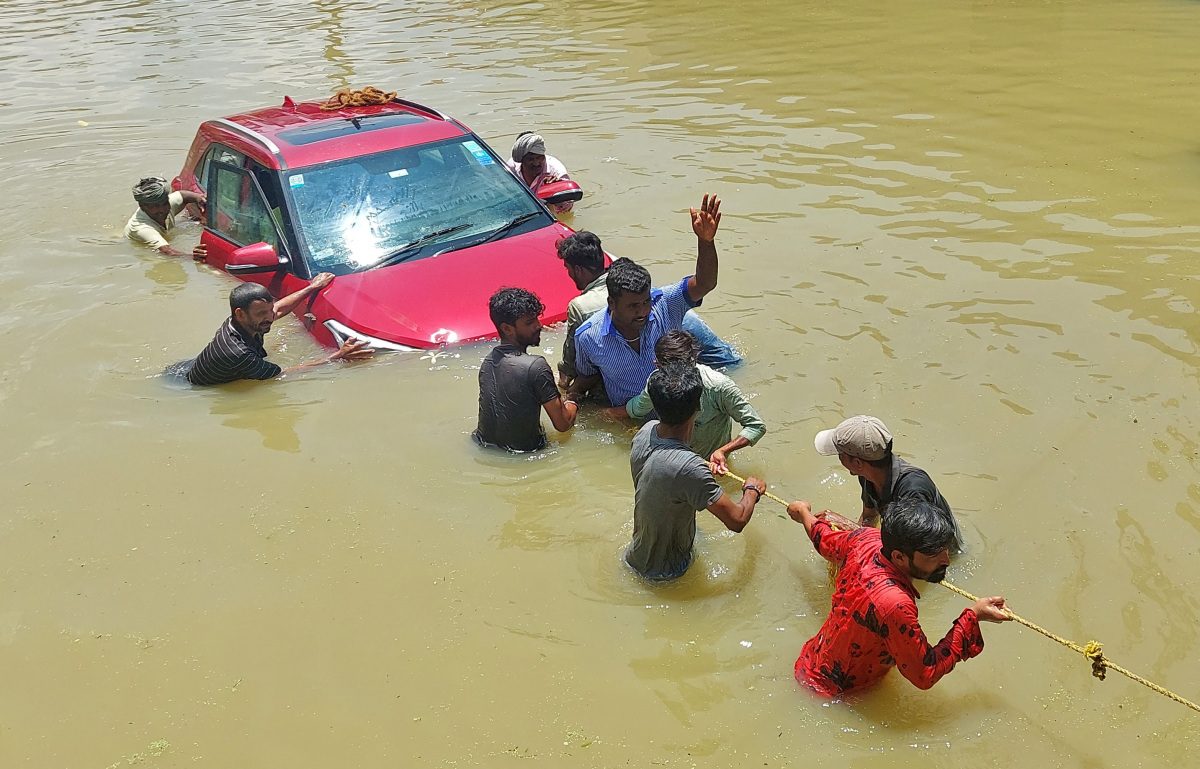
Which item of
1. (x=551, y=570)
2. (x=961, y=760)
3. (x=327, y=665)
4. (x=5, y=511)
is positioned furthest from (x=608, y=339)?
(x=5, y=511)

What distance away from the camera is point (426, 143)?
296 inches

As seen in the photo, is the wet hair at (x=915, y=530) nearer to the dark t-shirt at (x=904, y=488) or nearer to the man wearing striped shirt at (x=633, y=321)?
the dark t-shirt at (x=904, y=488)

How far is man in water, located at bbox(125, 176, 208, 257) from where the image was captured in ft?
29.0

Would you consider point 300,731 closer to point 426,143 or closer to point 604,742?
point 604,742

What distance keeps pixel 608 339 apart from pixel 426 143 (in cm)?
288

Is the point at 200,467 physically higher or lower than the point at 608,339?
lower

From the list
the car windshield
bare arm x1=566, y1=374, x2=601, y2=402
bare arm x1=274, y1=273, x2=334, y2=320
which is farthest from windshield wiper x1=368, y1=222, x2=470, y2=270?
bare arm x1=566, y1=374, x2=601, y2=402

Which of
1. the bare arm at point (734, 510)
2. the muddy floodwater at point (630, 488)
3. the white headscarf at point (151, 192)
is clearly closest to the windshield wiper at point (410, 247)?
the muddy floodwater at point (630, 488)

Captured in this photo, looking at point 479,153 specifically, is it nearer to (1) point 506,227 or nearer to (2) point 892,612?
(1) point 506,227

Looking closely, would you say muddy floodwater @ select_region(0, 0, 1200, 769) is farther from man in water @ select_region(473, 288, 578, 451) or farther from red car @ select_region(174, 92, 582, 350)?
red car @ select_region(174, 92, 582, 350)

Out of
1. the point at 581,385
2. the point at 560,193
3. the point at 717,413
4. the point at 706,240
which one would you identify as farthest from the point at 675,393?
the point at 560,193

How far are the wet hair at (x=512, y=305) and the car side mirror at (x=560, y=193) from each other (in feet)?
8.63

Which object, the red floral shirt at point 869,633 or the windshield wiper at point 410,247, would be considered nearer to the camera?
the red floral shirt at point 869,633

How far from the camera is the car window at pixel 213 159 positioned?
7711mm
